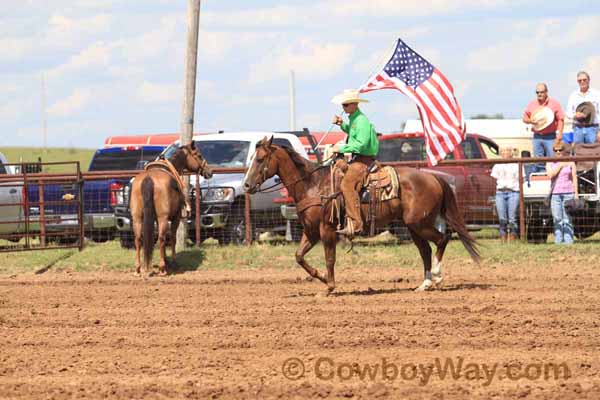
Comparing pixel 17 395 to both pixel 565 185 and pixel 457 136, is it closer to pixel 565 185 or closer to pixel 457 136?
pixel 457 136

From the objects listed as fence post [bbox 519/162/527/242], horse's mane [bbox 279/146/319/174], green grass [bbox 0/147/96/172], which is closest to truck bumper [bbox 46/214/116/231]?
horse's mane [bbox 279/146/319/174]

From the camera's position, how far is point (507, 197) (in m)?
19.3

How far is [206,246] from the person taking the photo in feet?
64.2

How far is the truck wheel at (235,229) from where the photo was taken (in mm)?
19719

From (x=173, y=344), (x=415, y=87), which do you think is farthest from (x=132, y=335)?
(x=415, y=87)

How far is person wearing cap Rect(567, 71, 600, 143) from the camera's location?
19328mm

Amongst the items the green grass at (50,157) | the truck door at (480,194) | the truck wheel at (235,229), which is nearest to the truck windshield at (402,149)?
the truck door at (480,194)

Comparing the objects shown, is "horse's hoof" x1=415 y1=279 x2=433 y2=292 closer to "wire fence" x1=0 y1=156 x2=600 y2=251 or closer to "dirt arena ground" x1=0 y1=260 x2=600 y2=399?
"dirt arena ground" x1=0 y1=260 x2=600 y2=399

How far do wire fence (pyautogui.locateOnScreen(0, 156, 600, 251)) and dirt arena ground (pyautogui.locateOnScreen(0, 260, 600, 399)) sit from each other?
144 inches

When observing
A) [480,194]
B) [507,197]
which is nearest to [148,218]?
[480,194]

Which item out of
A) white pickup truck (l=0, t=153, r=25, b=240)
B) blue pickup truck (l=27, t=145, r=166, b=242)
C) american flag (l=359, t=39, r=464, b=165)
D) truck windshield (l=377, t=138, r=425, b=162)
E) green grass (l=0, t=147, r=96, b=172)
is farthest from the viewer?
green grass (l=0, t=147, r=96, b=172)

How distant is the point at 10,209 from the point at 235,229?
398 centimetres

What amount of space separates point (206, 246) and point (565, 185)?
623cm

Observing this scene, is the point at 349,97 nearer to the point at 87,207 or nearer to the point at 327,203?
the point at 327,203
